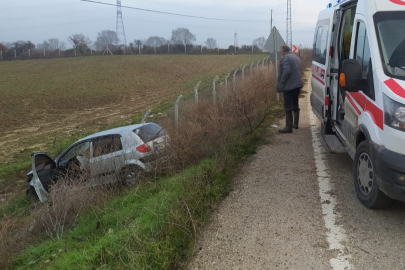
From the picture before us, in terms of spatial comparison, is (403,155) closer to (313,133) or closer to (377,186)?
(377,186)

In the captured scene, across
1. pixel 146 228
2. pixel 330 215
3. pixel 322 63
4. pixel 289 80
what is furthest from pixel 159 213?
pixel 289 80

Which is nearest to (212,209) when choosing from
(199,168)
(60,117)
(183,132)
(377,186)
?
(199,168)

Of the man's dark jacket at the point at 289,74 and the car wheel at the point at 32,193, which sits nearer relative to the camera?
the man's dark jacket at the point at 289,74

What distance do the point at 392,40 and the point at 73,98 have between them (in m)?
24.9

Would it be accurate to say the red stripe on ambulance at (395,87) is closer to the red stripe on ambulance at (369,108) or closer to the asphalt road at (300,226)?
the red stripe on ambulance at (369,108)

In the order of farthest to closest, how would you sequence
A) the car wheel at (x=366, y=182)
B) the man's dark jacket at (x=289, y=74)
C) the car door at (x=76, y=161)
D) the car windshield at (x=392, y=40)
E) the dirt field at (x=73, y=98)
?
the dirt field at (x=73, y=98) < the man's dark jacket at (x=289, y=74) < the car door at (x=76, y=161) < the car wheel at (x=366, y=182) < the car windshield at (x=392, y=40)

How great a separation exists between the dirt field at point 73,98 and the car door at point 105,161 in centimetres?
536

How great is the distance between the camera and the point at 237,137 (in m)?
8.84

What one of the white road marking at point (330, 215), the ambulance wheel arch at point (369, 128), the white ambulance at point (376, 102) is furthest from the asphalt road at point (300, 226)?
the ambulance wheel arch at point (369, 128)

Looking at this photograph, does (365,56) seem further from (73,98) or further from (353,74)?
(73,98)

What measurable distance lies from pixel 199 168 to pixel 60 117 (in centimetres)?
1749

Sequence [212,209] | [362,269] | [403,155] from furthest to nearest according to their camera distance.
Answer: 1. [212,209]
2. [403,155]
3. [362,269]

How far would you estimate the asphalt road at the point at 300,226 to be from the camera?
4.11 meters

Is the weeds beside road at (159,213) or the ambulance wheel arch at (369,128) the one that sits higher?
the ambulance wheel arch at (369,128)
